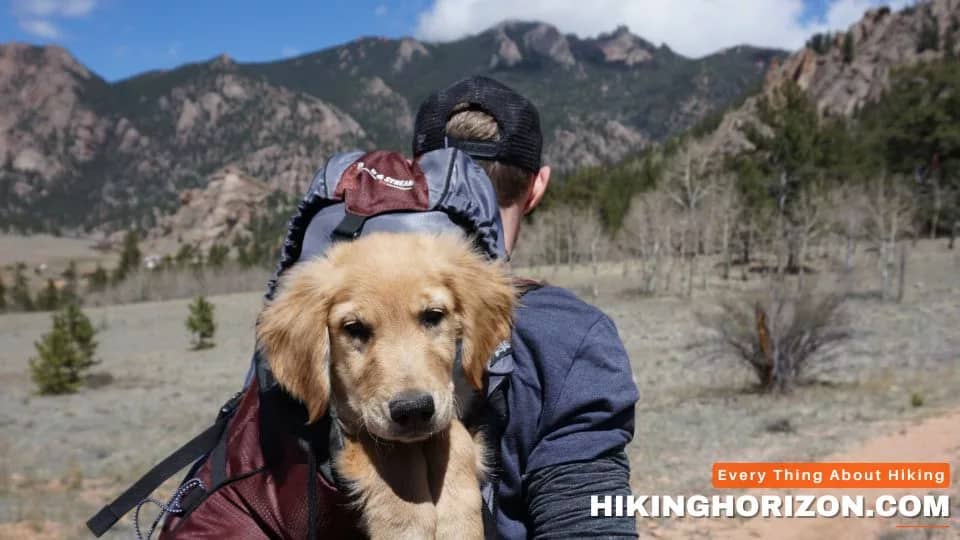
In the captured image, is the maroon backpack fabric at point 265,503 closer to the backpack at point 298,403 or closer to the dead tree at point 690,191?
the backpack at point 298,403

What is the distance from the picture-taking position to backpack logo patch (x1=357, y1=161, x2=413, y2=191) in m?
2.39

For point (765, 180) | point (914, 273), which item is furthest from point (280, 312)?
point (765, 180)

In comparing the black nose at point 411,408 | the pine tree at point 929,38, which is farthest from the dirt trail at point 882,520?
the pine tree at point 929,38

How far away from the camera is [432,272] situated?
2.45m

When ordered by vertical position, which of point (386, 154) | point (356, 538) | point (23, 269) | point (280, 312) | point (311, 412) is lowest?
point (23, 269)

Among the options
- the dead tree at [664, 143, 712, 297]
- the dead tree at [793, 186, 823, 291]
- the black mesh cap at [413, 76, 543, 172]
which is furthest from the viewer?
the dead tree at [664, 143, 712, 297]

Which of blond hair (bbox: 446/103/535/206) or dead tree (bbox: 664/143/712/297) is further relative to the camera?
dead tree (bbox: 664/143/712/297)

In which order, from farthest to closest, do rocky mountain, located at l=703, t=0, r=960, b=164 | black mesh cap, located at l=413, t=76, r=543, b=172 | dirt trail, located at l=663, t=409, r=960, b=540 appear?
rocky mountain, located at l=703, t=0, r=960, b=164 → dirt trail, located at l=663, t=409, r=960, b=540 → black mesh cap, located at l=413, t=76, r=543, b=172

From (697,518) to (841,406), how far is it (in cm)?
790

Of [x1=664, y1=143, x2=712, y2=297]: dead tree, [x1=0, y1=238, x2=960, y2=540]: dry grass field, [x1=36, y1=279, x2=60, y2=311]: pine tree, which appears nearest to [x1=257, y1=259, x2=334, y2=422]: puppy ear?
[x1=0, y1=238, x2=960, y2=540]: dry grass field

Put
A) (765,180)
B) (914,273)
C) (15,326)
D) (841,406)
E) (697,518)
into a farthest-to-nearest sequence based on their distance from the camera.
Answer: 1. (15,326)
2. (765,180)
3. (914,273)
4. (841,406)
5. (697,518)

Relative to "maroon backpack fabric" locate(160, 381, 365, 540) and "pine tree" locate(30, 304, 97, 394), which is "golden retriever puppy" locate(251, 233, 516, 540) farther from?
"pine tree" locate(30, 304, 97, 394)

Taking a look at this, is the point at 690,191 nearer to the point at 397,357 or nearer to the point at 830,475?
the point at 830,475

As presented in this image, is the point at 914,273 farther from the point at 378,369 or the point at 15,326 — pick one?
the point at 15,326
